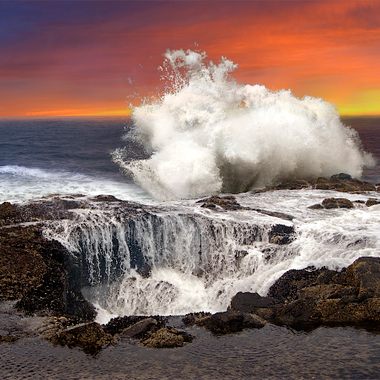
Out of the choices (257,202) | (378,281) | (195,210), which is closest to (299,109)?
(257,202)

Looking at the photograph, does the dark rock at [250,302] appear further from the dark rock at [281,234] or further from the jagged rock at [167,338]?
the dark rock at [281,234]

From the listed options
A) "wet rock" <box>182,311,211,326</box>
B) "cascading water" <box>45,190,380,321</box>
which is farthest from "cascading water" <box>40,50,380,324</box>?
"wet rock" <box>182,311,211,326</box>

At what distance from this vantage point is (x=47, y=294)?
19.4m

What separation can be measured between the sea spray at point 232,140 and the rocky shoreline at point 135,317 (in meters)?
17.4

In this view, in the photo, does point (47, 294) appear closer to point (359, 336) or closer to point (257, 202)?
point (359, 336)

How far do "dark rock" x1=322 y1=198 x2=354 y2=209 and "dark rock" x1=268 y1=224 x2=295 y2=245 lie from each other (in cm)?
559

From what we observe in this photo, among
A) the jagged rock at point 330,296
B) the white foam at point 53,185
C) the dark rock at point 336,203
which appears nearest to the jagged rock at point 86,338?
the jagged rock at point 330,296

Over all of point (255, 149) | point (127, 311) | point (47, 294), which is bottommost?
point (127, 311)

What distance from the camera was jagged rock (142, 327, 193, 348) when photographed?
603 inches

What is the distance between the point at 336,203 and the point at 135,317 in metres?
16.6

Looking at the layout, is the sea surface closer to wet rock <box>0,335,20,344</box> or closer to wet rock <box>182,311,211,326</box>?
wet rock <box>0,335,20,344</box>

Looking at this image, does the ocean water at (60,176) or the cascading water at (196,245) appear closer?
the cascading water at (196,245)

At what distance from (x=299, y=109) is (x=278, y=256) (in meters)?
28.3

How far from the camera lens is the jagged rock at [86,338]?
1523cm
